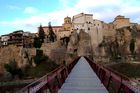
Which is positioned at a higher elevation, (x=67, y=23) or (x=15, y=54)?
(x=67, y=23)

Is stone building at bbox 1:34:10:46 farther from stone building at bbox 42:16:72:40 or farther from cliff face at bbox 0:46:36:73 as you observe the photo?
stone building at bbox 42:16:72:40

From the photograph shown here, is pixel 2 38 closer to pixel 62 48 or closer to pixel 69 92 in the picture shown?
pixel 62 48

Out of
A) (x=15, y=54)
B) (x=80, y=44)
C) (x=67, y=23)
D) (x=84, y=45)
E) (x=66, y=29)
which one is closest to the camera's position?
(x=15, y=54)

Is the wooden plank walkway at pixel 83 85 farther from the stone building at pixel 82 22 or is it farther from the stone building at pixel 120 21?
the stone building at pixel 120 21

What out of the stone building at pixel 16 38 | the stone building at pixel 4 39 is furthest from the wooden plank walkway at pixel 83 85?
the stone building at pixel 4 39

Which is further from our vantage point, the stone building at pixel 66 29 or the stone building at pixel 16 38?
the stone building at pixel 66 29

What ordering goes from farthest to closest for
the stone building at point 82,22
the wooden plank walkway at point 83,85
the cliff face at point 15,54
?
the stone building at point 82,22 → the cliff face at point 15,54 → the wooden plank walkway at point 83,85

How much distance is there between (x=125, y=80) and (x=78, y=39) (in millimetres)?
102019

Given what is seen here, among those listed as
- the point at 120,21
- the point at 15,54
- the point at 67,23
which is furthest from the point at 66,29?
the point at 15,54

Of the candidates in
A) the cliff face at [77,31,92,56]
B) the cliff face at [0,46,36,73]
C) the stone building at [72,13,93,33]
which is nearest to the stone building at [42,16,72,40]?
the stone building at [72,13,93,33]

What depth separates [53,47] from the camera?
10500 centimetres

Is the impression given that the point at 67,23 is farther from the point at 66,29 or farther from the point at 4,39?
the point at 4,39

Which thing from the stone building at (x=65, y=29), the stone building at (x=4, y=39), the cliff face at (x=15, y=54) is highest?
the stone building at (x=65, y=29)

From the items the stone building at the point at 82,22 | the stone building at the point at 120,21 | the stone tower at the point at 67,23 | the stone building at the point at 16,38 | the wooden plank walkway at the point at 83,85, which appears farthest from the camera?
the stone tower at the point at 67,23
